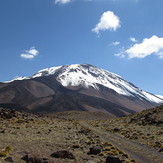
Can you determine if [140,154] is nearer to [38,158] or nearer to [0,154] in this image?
[38,158]

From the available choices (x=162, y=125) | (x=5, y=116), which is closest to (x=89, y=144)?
(x=162, y=125)

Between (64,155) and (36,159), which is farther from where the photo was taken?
(64,155)

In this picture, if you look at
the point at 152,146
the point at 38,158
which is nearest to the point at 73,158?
the point at 38,158

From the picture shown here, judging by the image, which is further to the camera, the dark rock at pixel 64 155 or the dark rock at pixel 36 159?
the dark rock at pixel 64 155

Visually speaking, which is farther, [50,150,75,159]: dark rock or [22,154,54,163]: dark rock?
[50,150,75,159]: dark rock

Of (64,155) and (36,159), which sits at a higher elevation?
(36,159)

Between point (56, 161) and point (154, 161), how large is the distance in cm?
717

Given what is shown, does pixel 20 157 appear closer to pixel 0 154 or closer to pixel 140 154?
pixel 0 154

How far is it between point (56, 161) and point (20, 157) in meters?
2.38

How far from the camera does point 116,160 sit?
14.0 m

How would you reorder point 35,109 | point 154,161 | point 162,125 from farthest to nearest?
point 35,109
point 162,125
point 154,161

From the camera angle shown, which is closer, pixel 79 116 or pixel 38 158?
pixel 38 158

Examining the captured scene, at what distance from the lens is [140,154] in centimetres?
1816

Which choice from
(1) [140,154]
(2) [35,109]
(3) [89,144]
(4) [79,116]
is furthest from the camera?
(2) [35,109]
